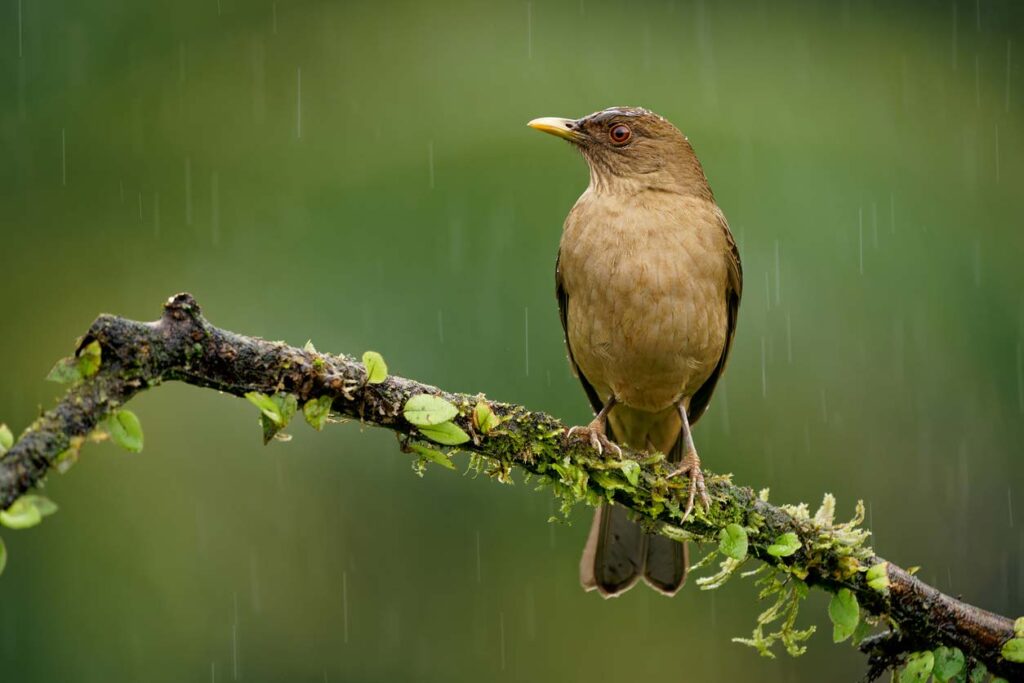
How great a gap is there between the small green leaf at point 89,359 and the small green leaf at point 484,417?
3.45 feet

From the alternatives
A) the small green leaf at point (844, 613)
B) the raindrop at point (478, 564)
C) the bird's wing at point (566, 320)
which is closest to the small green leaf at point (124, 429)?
the small green leaf at point (844, 613)

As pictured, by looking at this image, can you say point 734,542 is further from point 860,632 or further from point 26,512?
point 26,512

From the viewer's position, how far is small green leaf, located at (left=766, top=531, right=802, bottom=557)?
306cm

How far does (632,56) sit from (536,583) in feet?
10.2

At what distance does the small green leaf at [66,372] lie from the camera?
204cm

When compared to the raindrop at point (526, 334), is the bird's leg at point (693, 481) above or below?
below

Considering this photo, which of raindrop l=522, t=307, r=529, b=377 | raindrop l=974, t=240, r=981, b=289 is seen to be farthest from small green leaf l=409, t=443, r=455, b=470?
raindrop l=974, t=240, r=981, b=289

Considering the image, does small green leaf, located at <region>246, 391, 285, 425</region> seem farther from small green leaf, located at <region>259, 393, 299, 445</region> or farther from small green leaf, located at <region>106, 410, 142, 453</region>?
small green leaf, located at <region>106, 410, 142, 453</region>

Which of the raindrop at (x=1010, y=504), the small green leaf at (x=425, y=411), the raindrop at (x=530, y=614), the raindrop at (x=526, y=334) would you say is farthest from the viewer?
the raindrop at (x=1010, y=504)

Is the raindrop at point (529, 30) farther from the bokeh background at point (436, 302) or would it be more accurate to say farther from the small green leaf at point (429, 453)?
the small green leaf at point (429, 453)

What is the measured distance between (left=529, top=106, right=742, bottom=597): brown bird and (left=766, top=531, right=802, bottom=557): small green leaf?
73 centimetres

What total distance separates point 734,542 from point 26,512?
6.10ft

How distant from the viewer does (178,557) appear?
18.2 feet

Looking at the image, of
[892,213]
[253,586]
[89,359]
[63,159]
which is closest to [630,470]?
[89,359]
